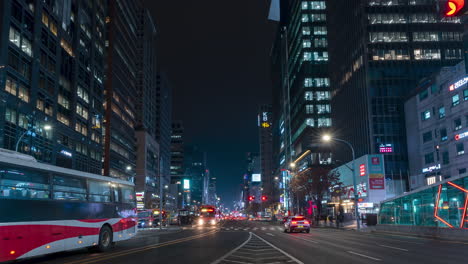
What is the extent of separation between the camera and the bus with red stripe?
14.7 metres

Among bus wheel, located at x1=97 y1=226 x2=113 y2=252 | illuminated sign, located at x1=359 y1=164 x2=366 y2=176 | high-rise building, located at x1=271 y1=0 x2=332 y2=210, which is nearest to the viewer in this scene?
bus wheel, located at x1=97 y1=226 x2=113 y2=252

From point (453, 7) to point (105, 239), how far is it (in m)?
18.9

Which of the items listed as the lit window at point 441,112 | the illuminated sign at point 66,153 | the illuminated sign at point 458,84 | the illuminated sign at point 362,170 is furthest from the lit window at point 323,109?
the illuminated sign at point 66,153

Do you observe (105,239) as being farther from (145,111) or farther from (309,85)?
(145,111)

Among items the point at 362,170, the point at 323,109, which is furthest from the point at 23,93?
the point at 323,109

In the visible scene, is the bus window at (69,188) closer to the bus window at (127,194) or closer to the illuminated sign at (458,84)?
the bus window at (127,194)

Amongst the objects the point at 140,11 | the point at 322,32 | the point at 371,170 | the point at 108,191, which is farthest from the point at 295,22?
the point at 108,191

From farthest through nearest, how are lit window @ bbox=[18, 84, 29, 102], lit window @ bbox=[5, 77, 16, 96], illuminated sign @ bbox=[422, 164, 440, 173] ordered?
illuminated sign @ bbox=[422, 164, 440, 173] < lit window @ bbox=[18, 84, 29, 102] < lit window @ bbox=[5, 77, 16, 96]

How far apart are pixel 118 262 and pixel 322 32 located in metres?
129

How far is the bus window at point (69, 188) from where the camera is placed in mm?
17516

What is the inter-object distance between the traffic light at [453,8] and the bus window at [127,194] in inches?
781

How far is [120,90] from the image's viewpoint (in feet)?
402

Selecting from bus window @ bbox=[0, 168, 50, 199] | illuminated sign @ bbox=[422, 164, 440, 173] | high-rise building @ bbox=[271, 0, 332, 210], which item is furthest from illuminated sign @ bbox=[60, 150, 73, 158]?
illuminated sign @ bbox=[422, 164, 440, 173]

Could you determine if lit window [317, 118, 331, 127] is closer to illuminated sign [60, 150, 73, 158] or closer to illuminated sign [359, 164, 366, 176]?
illuminated sign [359, 164, 366, 176]
